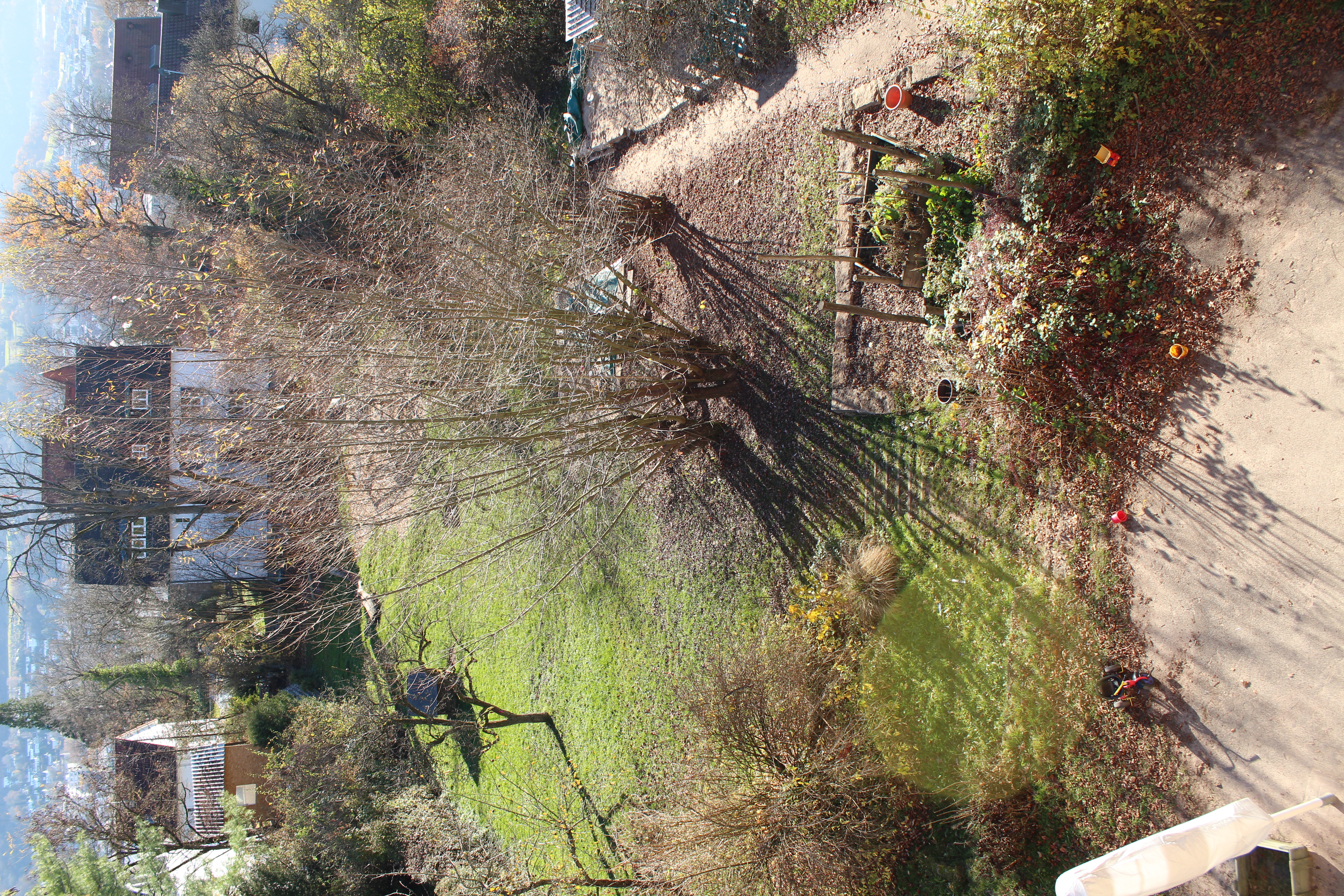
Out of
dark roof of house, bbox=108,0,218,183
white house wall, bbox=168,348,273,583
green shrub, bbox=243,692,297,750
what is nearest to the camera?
white house wall, bbox=168,348,273,583

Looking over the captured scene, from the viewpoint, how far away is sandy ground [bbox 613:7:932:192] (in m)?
8.07

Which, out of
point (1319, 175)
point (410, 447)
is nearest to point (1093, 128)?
point (1319, 175)

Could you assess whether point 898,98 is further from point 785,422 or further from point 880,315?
point 785,422

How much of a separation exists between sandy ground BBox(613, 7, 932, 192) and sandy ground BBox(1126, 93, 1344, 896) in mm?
3977

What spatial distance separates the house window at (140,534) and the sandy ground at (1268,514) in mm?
21808

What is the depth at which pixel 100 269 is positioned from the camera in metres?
16.4

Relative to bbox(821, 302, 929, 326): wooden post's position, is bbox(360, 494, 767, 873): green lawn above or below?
below

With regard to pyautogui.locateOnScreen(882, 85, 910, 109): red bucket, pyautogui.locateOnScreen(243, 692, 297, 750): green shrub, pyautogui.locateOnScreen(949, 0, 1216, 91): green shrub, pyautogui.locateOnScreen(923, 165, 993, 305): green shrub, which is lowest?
pyautogui.locateOnScreen(243, 692, 297, 750): green shrub

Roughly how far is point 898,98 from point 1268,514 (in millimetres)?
5111

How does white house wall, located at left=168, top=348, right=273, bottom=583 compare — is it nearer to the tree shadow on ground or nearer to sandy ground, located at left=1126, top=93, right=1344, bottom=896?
the tree shadow on ground

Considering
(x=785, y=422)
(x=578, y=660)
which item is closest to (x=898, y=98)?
(x=785, y=422)

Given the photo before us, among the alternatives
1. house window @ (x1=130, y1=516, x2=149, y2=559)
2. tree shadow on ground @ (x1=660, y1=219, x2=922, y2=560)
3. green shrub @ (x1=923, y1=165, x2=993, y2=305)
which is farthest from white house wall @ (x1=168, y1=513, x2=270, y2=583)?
green shrub @ (x1=923, y1=165, x2=993, y2=305)

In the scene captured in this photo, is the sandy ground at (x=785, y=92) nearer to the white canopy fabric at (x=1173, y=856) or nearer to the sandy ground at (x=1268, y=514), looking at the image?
the sandy ground at (x=1268, y=514)

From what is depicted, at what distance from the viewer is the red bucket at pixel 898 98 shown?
7.44m
